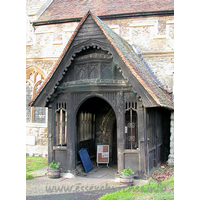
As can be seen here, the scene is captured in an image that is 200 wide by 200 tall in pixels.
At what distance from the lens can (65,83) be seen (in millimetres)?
8320

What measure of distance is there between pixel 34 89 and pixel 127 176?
777 cm

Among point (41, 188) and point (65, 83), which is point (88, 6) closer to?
point (65, 83)

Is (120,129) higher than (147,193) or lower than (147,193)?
higher

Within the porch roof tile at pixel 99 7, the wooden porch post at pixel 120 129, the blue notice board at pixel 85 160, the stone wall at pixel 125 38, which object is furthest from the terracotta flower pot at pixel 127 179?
the porch roof tile at pixel 99 7

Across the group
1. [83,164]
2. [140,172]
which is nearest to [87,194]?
[140,172]

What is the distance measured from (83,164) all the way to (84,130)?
150cm

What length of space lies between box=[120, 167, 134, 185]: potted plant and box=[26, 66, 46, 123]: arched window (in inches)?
263

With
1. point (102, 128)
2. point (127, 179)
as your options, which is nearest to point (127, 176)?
point (127, 179)

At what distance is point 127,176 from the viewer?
7.12 m

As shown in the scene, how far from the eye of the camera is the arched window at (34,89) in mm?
12789

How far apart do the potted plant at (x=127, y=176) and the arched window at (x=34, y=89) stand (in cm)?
667

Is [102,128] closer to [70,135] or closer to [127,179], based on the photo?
[70,135]

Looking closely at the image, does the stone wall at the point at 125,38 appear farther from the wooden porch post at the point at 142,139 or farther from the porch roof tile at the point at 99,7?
the wooden porch post at the point at 142,139

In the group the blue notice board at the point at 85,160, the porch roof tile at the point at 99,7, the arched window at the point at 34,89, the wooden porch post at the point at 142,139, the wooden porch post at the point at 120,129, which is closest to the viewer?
the wooden porch post at the point at 142,139
